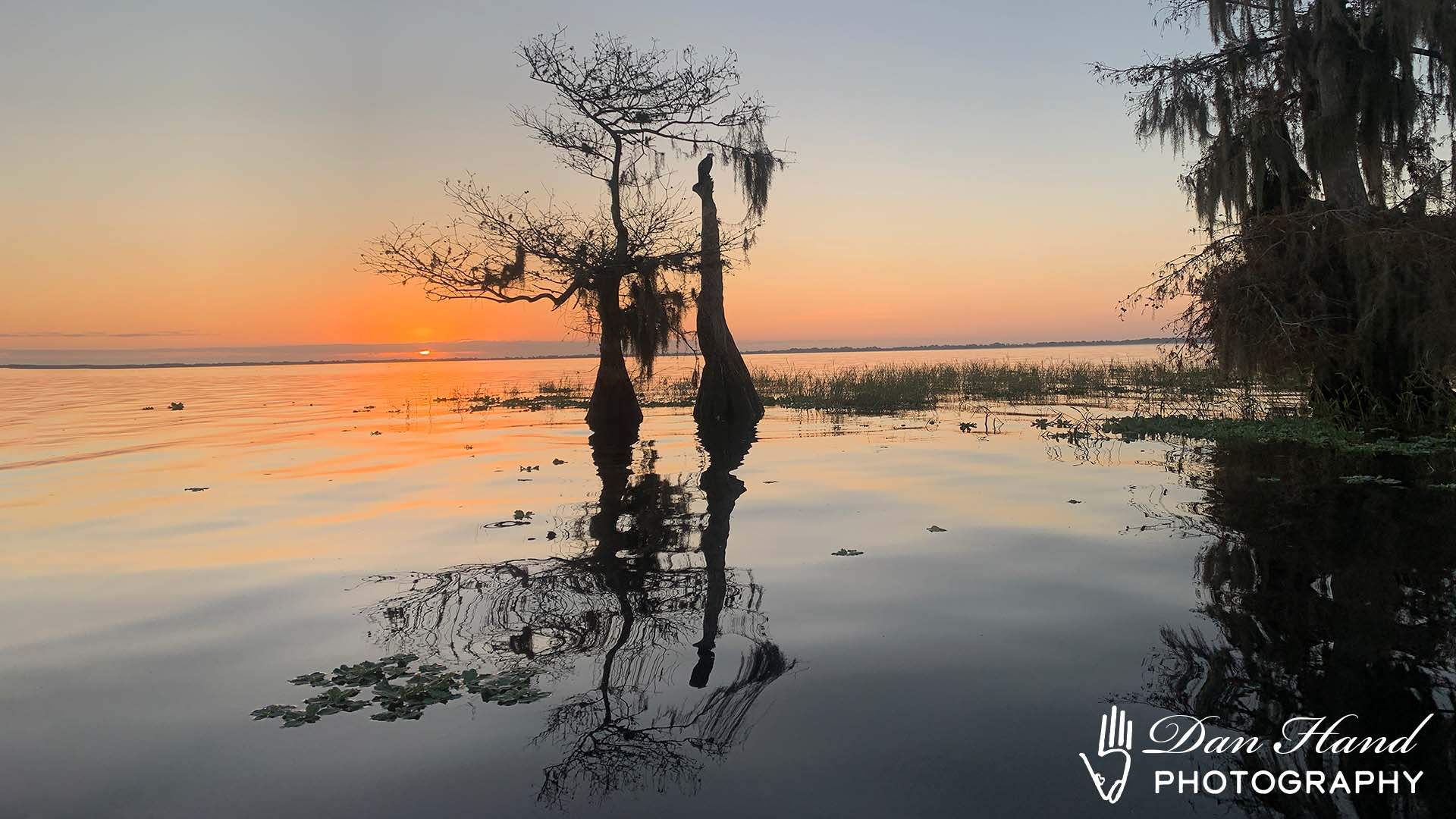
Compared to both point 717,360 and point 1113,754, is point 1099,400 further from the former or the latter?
point 1113,754

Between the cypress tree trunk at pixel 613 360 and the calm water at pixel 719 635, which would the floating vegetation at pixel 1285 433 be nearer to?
the calm water at pixel 719 635

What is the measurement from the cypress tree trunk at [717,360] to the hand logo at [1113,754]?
18.5 meters

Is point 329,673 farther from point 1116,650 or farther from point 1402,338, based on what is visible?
point 1402,338

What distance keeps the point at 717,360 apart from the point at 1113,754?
19677mm

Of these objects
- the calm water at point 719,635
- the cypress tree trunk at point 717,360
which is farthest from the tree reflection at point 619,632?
the cypress tree trunk at point 717,360

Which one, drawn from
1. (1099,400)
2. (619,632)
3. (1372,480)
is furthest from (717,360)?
(619,632)

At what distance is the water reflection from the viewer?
12.8 feet

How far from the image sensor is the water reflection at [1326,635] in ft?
12.8

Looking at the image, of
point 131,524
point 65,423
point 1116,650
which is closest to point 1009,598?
point 1116,650

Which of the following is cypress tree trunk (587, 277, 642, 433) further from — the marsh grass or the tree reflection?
the tree reflection

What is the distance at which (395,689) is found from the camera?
503 centimetres

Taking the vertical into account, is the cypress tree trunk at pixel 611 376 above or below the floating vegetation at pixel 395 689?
above

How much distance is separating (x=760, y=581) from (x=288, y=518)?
643cm

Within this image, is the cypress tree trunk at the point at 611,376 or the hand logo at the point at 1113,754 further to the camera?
the cypress tree trunk at the point at 611,376
